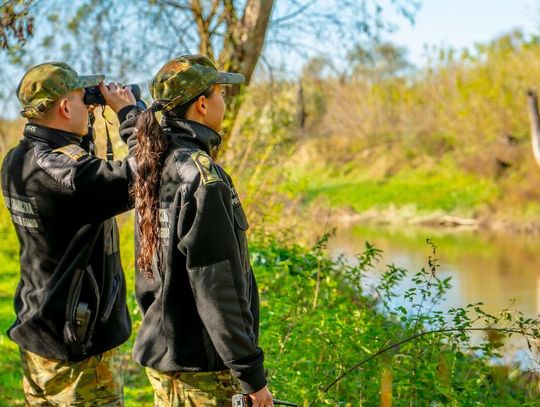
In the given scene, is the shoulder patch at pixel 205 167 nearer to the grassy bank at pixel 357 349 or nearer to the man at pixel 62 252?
the man at pixel 62 252

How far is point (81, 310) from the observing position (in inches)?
118

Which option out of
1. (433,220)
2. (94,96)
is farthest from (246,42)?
(433,220)

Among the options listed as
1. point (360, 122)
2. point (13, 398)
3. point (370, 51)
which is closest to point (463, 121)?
point (360, 122)

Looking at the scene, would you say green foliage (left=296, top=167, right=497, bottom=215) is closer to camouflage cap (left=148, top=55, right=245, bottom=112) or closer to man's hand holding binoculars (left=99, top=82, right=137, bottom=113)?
man's hand holding binoculars (left=99, top=82, right=137, bottom=113)

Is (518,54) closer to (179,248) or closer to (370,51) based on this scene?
(370,51)

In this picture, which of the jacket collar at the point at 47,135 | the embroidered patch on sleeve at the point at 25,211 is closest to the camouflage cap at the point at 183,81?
the jacket collar at the point at 47,135

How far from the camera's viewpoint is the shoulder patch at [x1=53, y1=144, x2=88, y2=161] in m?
2.91

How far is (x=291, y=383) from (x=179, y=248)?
1.65m

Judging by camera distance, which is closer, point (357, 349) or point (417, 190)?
point (357, 349)

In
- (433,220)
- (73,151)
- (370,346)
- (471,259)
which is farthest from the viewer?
(433,220)

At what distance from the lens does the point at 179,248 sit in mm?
2504

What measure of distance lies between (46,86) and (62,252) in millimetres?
653

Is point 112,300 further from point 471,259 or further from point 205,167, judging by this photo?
point 471,259

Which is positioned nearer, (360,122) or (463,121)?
(463,121)
